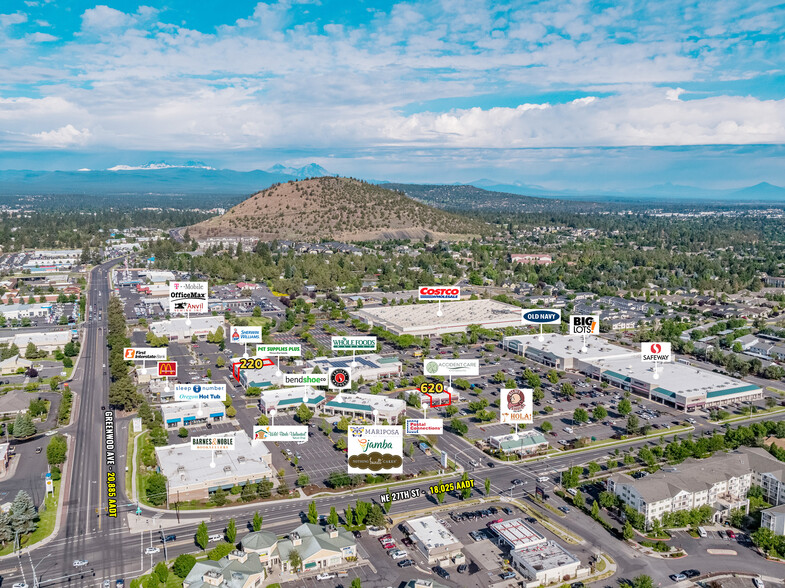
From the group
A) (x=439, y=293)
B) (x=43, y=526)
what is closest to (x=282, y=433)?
(x=43, y=526)

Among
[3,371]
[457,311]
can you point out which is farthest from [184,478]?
[457,311]

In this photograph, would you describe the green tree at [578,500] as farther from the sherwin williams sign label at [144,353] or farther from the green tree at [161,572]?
the sherwin williams sign label at [144,353]

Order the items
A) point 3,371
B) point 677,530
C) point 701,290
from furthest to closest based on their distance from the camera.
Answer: point 701,290 < point 3,371 < point 677,530

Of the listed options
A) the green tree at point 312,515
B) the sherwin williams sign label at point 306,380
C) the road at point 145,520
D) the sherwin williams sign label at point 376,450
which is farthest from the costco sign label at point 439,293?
the green tree at point 312,515

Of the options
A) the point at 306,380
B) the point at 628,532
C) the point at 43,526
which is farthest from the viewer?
the point at 306,380

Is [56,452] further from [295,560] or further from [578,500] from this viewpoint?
[578,500]

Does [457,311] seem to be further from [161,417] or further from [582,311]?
[161,417]
